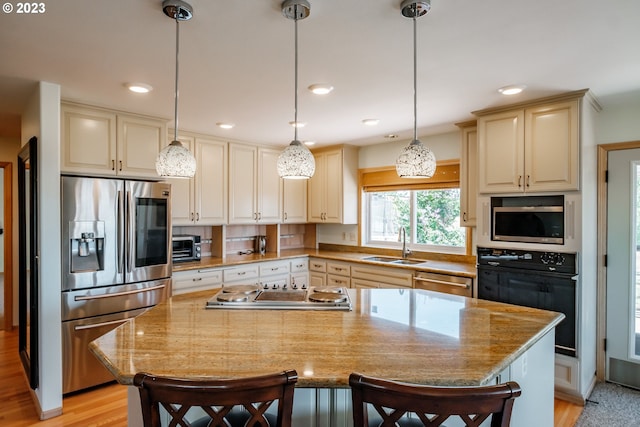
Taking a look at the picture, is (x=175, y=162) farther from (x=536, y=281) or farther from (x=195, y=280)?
(x=536, y=281)

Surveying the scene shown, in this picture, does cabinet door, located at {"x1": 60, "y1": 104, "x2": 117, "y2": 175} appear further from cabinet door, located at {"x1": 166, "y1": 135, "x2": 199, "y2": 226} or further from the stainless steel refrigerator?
cabinet door, located at {"x1": 166, "y1": 135, "x2": 199, "y2": 226}

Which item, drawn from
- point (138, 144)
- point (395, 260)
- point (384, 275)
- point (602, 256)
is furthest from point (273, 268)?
point (602, 256)

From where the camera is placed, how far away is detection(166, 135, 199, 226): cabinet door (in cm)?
388

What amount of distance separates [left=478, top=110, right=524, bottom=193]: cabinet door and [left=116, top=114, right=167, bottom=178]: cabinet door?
2845 millimetres

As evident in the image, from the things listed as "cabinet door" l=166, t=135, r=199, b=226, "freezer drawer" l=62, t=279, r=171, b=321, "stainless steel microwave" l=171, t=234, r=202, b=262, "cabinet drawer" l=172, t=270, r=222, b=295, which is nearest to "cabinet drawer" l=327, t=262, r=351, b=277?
"cabinet drawer" l=172, t=270, r=222, b=295

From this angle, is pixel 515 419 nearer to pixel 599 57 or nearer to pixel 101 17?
pixel 599 57

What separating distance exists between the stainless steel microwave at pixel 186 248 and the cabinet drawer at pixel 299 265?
116 centimetres

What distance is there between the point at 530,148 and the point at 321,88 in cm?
171

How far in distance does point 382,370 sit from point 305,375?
0.27 meters

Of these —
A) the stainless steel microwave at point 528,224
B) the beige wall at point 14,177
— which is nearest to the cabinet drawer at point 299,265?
the stainless steel microwave at point 528,224

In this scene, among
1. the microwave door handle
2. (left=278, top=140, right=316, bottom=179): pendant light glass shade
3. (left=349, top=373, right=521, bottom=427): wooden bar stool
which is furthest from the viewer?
the microwave door handle

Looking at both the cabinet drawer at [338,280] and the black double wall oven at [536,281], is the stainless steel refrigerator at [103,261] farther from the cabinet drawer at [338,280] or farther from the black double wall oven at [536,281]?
the black double wall oven at [536,281]

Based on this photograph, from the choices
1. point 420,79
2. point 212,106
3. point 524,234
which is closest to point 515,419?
point 524,234

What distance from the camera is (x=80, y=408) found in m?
2.72
